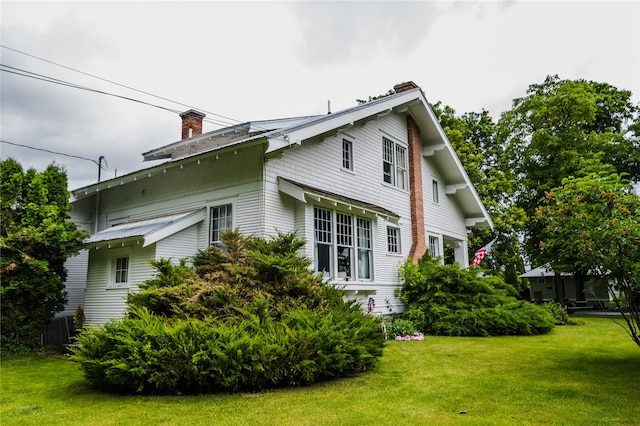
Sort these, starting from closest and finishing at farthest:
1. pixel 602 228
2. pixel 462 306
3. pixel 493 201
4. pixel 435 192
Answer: pixel 602 228, pixel 462 306, pixel 435 192, pixel 493 201

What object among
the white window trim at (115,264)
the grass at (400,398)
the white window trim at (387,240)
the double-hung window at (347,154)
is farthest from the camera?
the white window trim at (387,240)

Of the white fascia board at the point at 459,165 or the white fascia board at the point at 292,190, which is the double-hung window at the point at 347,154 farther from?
the white fascia board at the point at 459,165

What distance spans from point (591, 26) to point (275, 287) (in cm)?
1179

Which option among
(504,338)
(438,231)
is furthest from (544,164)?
(504,338)

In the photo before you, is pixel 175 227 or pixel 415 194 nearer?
pixel 175 227

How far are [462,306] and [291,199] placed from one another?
22.9ft

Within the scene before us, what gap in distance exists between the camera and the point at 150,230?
11.0 metres

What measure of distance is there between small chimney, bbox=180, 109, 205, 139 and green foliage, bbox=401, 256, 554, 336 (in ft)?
35.3

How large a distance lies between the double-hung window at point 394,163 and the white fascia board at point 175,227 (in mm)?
7127

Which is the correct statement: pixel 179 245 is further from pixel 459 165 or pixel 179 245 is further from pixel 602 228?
pixel 459 165

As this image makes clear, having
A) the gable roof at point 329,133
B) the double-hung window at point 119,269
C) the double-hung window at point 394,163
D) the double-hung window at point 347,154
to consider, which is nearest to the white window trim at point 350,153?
the double-hung window at point 347,154

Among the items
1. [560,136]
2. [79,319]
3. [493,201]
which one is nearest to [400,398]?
[79,319]

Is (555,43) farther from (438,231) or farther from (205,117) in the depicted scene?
(205,117)

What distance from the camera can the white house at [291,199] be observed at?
1138cm
